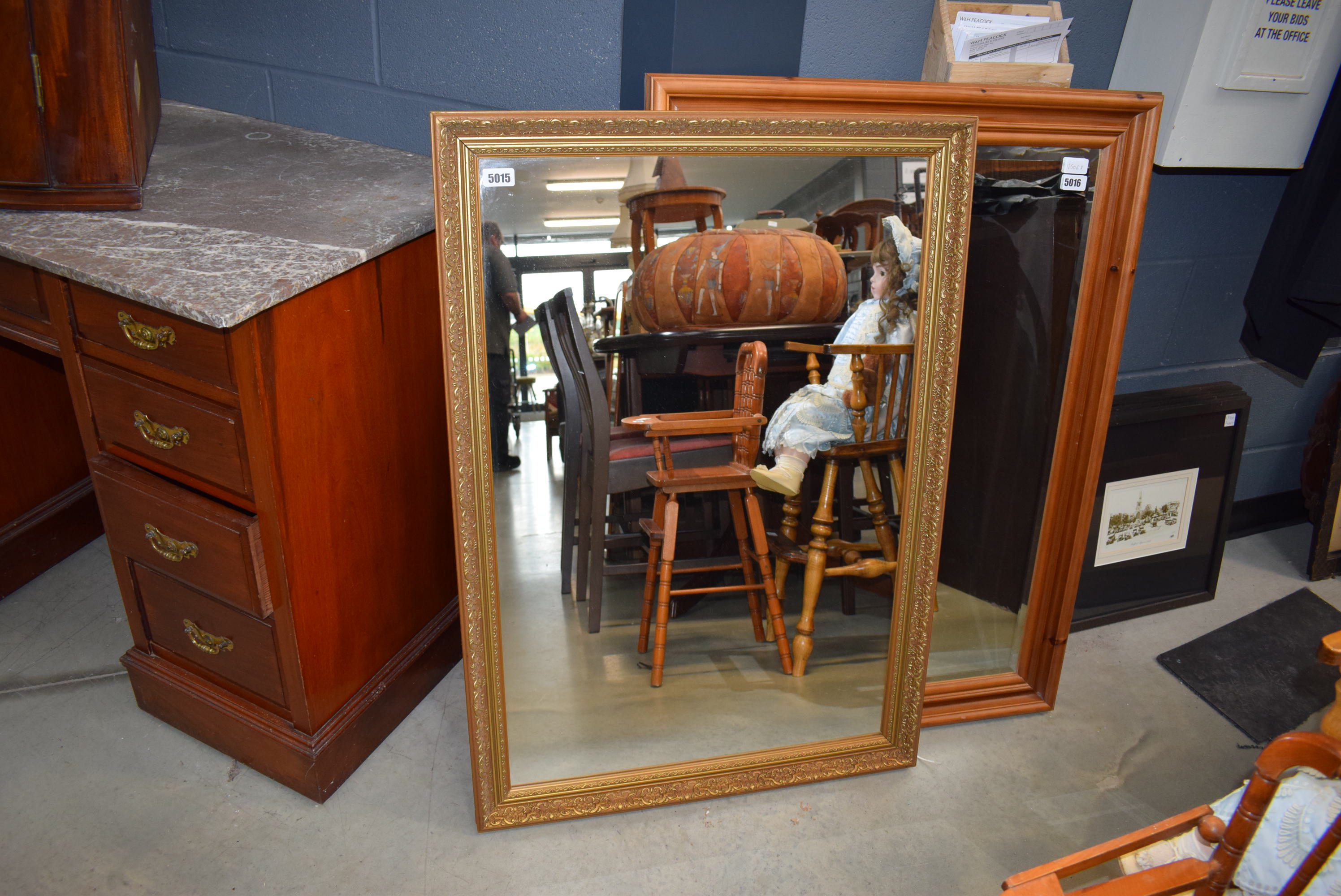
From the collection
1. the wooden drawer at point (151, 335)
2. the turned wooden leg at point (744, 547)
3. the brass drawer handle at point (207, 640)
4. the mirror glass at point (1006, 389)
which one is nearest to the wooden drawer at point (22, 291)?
the wooden drawer at point (151, 335)

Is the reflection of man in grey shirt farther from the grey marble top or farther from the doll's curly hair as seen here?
the doll's curly hair

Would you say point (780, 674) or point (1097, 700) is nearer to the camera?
point (780, 674)

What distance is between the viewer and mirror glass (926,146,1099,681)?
1.47 metres

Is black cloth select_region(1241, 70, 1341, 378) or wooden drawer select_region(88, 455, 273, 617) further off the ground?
black cloth select_region(1241, 70, 1341, 378)

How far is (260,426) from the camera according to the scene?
1.20 meters

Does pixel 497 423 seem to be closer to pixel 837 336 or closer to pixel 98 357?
pixel 837 336

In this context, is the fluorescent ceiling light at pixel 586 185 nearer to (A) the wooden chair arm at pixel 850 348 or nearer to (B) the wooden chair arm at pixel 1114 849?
(A) the wooden chair arm at pixel 850 348

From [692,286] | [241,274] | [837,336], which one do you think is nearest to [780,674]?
[837,336]

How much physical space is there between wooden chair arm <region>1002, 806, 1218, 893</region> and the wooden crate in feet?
4.08

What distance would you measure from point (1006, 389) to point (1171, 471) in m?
0.82

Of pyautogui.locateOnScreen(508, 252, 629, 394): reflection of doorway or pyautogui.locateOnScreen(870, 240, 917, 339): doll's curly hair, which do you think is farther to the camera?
pyautogui.locateOnScreen(870, 240, 917, 339): doll's curly hair

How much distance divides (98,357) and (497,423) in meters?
0.75

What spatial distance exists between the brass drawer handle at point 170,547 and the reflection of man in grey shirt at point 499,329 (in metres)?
0.59

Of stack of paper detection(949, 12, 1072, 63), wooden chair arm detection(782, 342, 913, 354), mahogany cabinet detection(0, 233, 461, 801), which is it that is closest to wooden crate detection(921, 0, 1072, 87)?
stack of paper detection(949, 12, 1072, 63)
